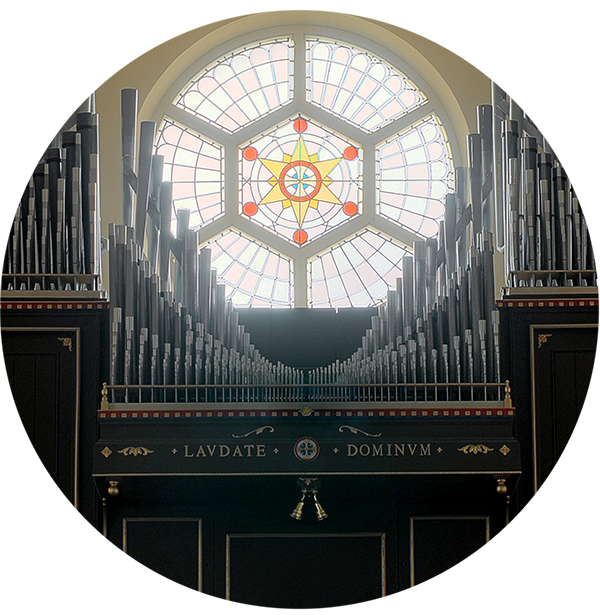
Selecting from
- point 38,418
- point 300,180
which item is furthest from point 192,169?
point 38,418

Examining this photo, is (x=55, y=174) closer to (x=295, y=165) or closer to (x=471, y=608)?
(x=295, y=165)

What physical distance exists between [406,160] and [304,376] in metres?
4.19

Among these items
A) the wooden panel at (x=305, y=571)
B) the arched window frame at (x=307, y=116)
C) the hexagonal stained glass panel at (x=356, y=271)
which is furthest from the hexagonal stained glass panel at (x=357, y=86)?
the wooden panel at (x=305, y=571)

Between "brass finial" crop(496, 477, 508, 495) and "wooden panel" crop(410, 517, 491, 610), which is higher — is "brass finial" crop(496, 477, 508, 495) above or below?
above

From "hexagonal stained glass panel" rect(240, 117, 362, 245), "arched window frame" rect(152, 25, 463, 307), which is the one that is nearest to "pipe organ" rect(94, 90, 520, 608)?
"arched window frame" rect(152, 25, 463, 307)

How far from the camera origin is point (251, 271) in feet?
41.1

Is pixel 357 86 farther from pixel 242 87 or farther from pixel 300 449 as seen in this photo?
pixel 300 449

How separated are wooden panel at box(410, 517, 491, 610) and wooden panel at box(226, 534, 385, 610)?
1.04 ft

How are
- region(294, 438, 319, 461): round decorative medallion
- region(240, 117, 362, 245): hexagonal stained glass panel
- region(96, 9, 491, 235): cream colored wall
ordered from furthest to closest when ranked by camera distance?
1. region(240, 117, 362, 245): hexagonal stained glass panel
2. region(96, 9, 491, 235): cream colored wall
3. region(294, 438, 319, 461): round decorative medallion

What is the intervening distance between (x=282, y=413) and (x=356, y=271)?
401 cm

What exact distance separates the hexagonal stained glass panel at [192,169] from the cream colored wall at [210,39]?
1.68 ft

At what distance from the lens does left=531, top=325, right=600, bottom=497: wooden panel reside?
941 centimetres

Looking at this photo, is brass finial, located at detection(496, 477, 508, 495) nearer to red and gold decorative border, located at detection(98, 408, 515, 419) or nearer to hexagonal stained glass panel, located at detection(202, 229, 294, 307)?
red and gold decorative border, located at detection(98, 408, 515, 419)

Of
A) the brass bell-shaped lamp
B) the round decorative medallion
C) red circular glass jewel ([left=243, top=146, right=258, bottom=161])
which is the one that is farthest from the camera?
red circular glass jewel ([left=243, top=146, right=258, bottom=161])
